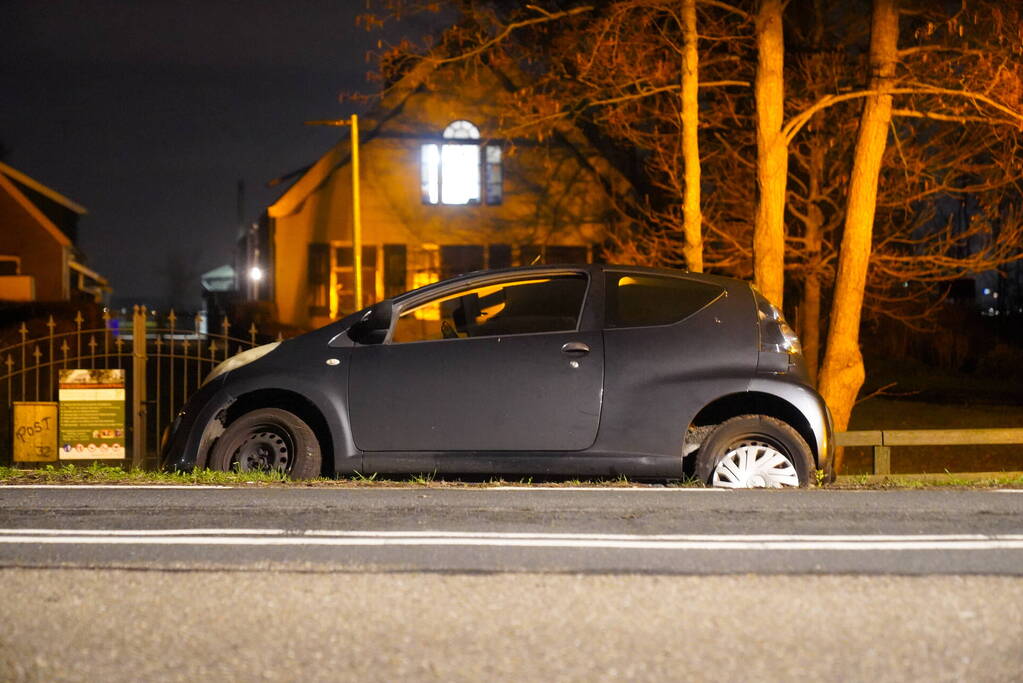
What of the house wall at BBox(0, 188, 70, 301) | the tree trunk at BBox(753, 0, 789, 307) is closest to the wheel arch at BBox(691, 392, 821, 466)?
the tree trunk at BBox(753, 0, 789, 307)

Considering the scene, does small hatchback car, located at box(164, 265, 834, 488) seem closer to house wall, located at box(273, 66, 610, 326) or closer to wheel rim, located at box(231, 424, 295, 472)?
wheel rim, located at box(231, 424, 295, 472)

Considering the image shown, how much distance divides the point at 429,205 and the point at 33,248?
1845cm

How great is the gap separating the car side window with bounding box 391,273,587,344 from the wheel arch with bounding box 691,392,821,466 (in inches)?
44.9

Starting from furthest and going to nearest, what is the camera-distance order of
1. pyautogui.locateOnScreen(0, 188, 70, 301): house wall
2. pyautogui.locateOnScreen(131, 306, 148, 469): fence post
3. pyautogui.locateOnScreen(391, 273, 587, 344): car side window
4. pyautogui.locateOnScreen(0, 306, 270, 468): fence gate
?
pyautogui.locateOnScreen(0, 188, 70, 301): house wall
pyautogui.locateOnScreen(0, 306, 270, 468): fence gate
pyautogui.locateOnScreen(131, 306, 148, 469): fence post
pyautogui.locateOnScreen(391, 273, 587, 344): car side window

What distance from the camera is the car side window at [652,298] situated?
9.00m

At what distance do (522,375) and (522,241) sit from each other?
959 inches

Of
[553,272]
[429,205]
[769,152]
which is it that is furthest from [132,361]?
[553,272]

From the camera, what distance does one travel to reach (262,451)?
9.05m

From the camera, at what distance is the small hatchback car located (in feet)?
28.7

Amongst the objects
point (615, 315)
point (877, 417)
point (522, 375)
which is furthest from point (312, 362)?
point (877, 417)

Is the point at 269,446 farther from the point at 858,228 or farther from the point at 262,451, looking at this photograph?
the point at 858,228

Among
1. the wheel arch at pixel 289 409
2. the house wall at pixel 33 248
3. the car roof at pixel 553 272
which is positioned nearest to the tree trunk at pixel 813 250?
the car roof at pixel 553 272

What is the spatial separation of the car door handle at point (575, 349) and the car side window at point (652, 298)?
Answer: 0.26m

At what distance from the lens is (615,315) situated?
9.02 m
